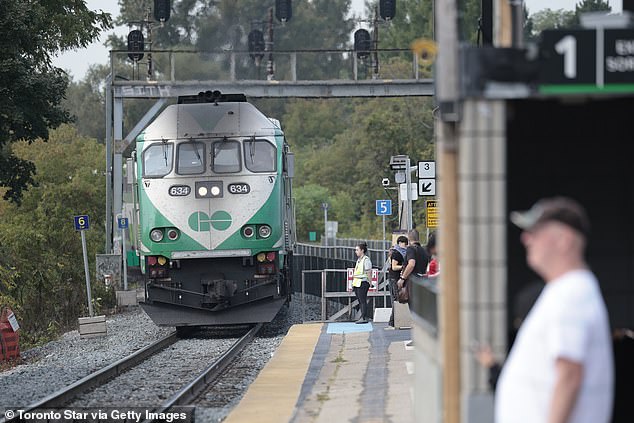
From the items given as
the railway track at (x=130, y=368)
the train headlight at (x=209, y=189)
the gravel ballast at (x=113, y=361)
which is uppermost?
the train headlight at (x=209, y=189)

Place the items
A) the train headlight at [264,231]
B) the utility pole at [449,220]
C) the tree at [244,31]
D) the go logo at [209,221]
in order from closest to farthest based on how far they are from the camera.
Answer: the utility pole at [449,220]
the go logo at [209,221]
the train headlight at [264,231]
the tree at [244,31]

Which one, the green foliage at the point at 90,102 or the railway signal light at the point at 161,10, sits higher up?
the green foliage at the point at 90,102

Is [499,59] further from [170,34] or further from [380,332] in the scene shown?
[170,34]

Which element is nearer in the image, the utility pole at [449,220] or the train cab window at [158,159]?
the utility pole at [449,220]

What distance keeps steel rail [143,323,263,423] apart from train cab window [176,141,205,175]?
336cm

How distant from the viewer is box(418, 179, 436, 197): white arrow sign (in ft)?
72.5

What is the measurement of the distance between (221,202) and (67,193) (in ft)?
96.0

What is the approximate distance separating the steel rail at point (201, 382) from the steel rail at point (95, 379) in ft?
4.16

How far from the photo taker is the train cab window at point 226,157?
23.4 meters

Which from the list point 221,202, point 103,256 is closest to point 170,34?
point 103,256

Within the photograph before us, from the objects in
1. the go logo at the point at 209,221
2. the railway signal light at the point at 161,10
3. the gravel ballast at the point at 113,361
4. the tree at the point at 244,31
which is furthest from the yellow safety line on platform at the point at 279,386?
the tree at the point at 244,31

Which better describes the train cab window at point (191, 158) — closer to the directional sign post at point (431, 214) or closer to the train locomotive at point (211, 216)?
the train locomotive at point (211, 216)

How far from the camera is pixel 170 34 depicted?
320 feet

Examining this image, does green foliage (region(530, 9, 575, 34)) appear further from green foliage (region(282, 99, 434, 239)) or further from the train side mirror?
green foliage (region(282, 99, 434, 239))
